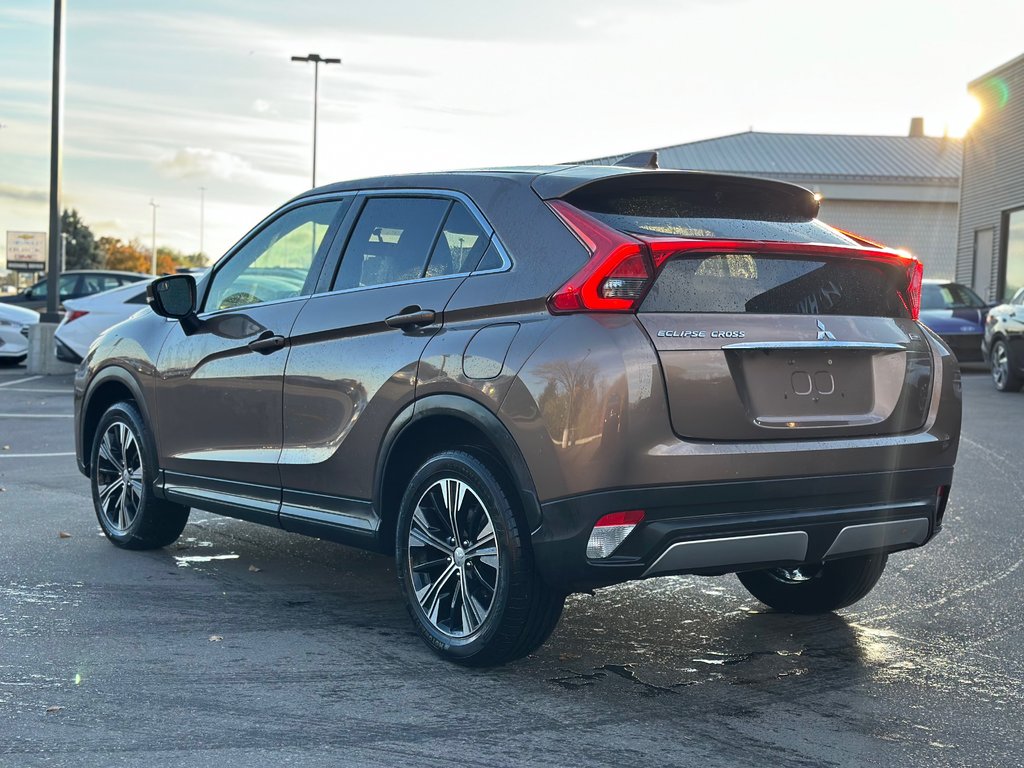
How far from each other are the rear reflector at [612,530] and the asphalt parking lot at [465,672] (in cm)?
54

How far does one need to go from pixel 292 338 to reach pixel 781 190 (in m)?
2.10

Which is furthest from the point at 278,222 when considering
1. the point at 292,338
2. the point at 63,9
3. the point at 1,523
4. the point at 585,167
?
the point at 63,9

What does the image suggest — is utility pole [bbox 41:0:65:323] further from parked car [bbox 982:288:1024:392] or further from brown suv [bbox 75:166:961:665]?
brown suv [bbox 75:166:961:665]

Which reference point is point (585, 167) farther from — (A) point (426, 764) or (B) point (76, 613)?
(B) point (76, 613)

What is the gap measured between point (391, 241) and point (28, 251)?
4564cm

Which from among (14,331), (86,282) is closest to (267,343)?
(14,331)

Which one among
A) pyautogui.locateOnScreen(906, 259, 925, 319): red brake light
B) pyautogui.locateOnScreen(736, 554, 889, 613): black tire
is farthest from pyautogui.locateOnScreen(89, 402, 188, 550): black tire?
pyautogui.locateOnScreen(906, 259, 925, 319): red brake light

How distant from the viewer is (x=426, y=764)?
12.0 feet

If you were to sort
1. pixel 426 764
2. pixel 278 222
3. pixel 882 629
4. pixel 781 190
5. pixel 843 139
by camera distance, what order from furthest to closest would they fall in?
pixel 843 139 < pixel 278 222 < pixel 882 629 < pixel 781 190 < pixel 426 764

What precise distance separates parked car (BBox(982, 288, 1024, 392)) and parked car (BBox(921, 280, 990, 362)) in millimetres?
3846

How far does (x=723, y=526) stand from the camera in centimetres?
421

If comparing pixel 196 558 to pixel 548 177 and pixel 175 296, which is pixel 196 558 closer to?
pixel 175 296

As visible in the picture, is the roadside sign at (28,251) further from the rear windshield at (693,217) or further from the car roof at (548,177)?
the rear windshield at (693,217)

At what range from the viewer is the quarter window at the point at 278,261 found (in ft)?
18.4
